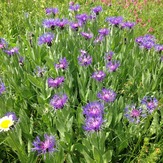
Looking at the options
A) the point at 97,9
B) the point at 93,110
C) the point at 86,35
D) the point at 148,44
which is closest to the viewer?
the point at 93,110

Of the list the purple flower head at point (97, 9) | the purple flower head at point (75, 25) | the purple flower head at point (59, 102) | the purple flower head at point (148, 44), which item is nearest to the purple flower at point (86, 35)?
the purple flower head at point (75, 25)

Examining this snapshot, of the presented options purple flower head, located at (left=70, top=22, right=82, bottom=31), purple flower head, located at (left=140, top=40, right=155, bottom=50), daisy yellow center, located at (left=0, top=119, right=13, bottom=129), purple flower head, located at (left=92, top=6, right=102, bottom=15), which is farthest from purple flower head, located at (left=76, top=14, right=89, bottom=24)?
daisy yellow center, located at (left=0, top=119, right=13, bottom=129)

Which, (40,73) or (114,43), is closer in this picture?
(40,73)

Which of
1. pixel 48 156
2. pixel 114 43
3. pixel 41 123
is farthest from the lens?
pixel 114 43

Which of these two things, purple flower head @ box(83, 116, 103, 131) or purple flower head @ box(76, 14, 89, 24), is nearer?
purple flower head @ box(83, 116, 103, 131)

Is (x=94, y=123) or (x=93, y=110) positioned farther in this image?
(x=93, y=110)

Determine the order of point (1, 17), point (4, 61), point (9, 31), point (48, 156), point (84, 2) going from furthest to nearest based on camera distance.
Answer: point (84, 2) < point (1, 17) < point (9, 31) < point (4, 61) < point (48, 156)

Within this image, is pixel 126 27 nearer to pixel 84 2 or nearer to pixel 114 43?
pixel 114 43

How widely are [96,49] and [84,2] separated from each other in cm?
333

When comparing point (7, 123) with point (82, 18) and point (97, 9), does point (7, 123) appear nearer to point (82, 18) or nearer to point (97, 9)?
point (82, 18)

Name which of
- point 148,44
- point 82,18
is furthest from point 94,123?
point 82,18

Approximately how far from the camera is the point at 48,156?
191cm

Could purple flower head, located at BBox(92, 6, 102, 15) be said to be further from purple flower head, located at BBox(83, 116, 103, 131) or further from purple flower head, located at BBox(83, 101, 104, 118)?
purple flower head, located at BBox(83, 116, 103, 131)

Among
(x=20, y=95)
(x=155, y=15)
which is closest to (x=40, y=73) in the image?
(x=20, y=95)
